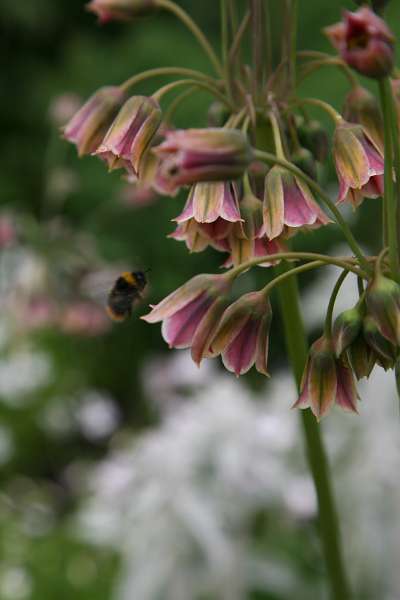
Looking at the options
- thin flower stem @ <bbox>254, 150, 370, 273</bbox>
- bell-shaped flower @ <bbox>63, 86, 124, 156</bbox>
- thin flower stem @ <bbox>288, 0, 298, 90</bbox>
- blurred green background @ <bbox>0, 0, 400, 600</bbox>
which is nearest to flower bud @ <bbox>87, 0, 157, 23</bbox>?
bell-shaped flower @ <bbox>63, 86, 124, 156</bbox>

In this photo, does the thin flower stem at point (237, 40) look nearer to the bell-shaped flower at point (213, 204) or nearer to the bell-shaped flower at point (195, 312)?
the bell-shaped flower at point (213, 204)

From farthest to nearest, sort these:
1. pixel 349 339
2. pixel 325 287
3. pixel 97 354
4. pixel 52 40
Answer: pixel 52 40, pixel 97 354, pixel 325 287, pixel 349 339

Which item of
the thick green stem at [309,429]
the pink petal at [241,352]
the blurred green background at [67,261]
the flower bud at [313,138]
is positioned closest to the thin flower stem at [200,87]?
the flower bud at [313,138]

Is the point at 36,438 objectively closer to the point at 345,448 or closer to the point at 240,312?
the point at 345,448

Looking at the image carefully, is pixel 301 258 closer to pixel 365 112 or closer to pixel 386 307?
pixel 386 307

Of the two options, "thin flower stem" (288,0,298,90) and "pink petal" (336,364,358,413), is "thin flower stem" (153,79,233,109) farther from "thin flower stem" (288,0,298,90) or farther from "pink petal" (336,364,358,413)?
"pink petal" (336,364,358,413)

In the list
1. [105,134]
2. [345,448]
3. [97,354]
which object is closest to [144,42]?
[97,354]
